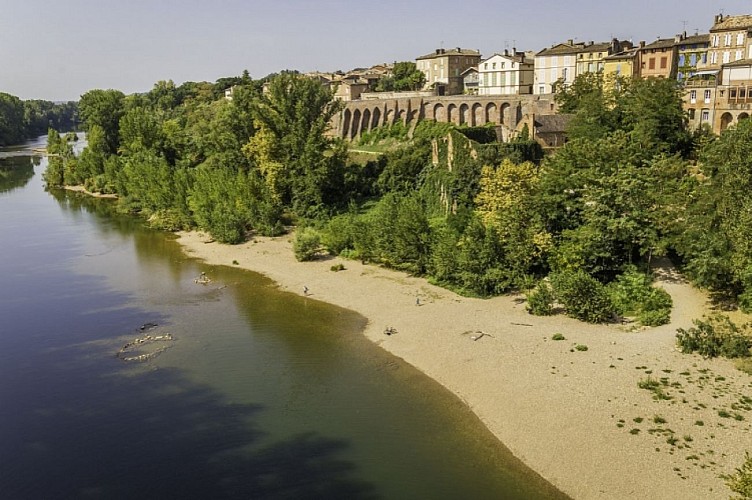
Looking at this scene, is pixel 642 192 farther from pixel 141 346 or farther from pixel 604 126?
pixel 141 346

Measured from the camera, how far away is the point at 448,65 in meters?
85.9

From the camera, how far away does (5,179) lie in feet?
299

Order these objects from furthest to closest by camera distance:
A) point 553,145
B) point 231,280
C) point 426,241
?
point 553,145 → point 231,280 → point 426,241

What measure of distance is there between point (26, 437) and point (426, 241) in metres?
23.4

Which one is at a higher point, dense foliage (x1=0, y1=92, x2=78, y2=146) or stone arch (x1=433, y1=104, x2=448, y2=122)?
dense foliage (x1=0, y1=92, x2=78, y2=146)

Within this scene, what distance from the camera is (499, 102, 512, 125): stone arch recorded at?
204ft

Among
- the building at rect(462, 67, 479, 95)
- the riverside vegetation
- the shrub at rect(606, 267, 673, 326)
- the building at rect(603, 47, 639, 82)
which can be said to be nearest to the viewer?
the shrub at rect(606, 267, 673, 326)

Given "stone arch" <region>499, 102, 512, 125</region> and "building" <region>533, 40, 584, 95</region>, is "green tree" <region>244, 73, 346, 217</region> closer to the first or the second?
"stone arch" <region>499, 102, 512, 125</region>

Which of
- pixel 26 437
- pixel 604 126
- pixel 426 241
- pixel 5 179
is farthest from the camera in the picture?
pixel 5 179

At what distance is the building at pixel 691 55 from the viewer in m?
56.2

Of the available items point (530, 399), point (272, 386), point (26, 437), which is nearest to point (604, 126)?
point (530, 399)

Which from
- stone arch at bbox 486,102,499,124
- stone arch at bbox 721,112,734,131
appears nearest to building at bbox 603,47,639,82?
stone arch at bbox 486,102,499,124

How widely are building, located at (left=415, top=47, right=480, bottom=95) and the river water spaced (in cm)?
5545

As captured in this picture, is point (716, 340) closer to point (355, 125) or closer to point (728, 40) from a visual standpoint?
point (728, 40)
